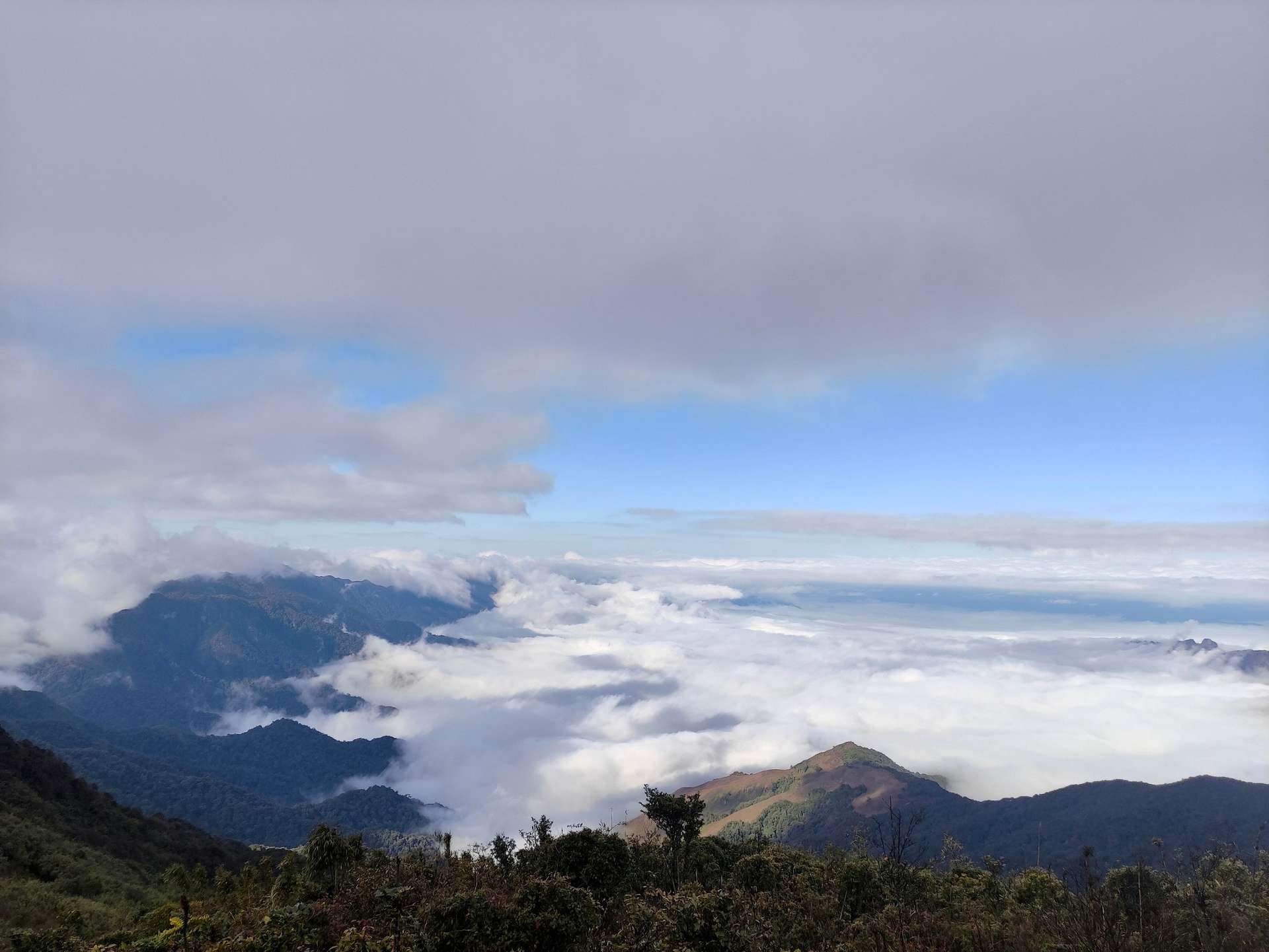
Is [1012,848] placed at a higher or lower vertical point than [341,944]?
lower

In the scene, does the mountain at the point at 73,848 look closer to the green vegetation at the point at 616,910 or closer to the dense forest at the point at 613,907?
the dense forest at the point at 613,907

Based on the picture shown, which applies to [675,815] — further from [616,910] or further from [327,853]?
[327,853]

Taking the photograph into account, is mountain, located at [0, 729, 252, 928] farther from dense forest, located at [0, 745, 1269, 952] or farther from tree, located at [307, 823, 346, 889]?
tree, located at [307, 823, 346, 889]

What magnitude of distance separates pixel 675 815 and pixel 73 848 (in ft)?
184

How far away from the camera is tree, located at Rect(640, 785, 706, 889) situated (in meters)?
49.6

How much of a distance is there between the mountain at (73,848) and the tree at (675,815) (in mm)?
34698

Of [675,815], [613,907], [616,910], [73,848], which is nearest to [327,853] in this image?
[613,907]

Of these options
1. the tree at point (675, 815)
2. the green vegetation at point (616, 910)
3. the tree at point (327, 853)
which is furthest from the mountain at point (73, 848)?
the tree at point (675, 815)

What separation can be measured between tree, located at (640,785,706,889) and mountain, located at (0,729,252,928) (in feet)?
114

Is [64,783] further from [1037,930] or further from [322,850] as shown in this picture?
[1037,930]

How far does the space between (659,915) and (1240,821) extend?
273m

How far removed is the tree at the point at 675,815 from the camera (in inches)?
1953

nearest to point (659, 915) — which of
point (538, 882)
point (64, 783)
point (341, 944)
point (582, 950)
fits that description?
point (582, 950)

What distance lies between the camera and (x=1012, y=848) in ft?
612
